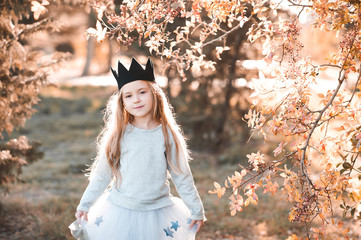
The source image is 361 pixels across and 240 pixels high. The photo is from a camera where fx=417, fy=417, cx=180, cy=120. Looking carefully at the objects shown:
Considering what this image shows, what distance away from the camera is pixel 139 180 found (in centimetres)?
258

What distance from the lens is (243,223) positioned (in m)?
4.68

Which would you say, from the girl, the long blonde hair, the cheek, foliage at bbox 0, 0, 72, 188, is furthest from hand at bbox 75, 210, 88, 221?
foliage at bbox 0, 0, 72, 188

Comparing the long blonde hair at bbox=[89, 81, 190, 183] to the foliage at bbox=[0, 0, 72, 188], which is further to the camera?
the foliage at bbox=[0, 0, 72, 188]

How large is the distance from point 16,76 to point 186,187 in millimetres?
2390

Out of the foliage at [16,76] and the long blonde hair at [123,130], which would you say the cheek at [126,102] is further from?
the foliage at [16,76]

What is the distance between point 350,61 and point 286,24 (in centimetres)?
41

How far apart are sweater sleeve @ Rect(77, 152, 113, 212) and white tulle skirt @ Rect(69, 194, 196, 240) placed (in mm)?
79

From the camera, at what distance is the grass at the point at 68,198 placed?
435 cm

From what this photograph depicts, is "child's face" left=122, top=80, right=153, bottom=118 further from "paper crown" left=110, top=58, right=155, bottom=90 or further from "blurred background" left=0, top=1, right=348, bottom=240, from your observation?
"blurred background" left=0, top=1, right=348, bottom=240

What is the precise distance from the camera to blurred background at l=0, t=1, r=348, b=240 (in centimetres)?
444

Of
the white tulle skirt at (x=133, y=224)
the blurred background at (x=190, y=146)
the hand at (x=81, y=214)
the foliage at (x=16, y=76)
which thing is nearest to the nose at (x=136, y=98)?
the blurred background at (x=190, y=146)

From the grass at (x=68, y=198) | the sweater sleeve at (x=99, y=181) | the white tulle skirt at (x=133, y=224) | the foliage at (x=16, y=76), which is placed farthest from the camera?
the grass at (x=68, y=198)

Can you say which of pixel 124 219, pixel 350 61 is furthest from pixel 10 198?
pixel 350 61

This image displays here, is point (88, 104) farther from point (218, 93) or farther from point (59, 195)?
point (59, 195)
